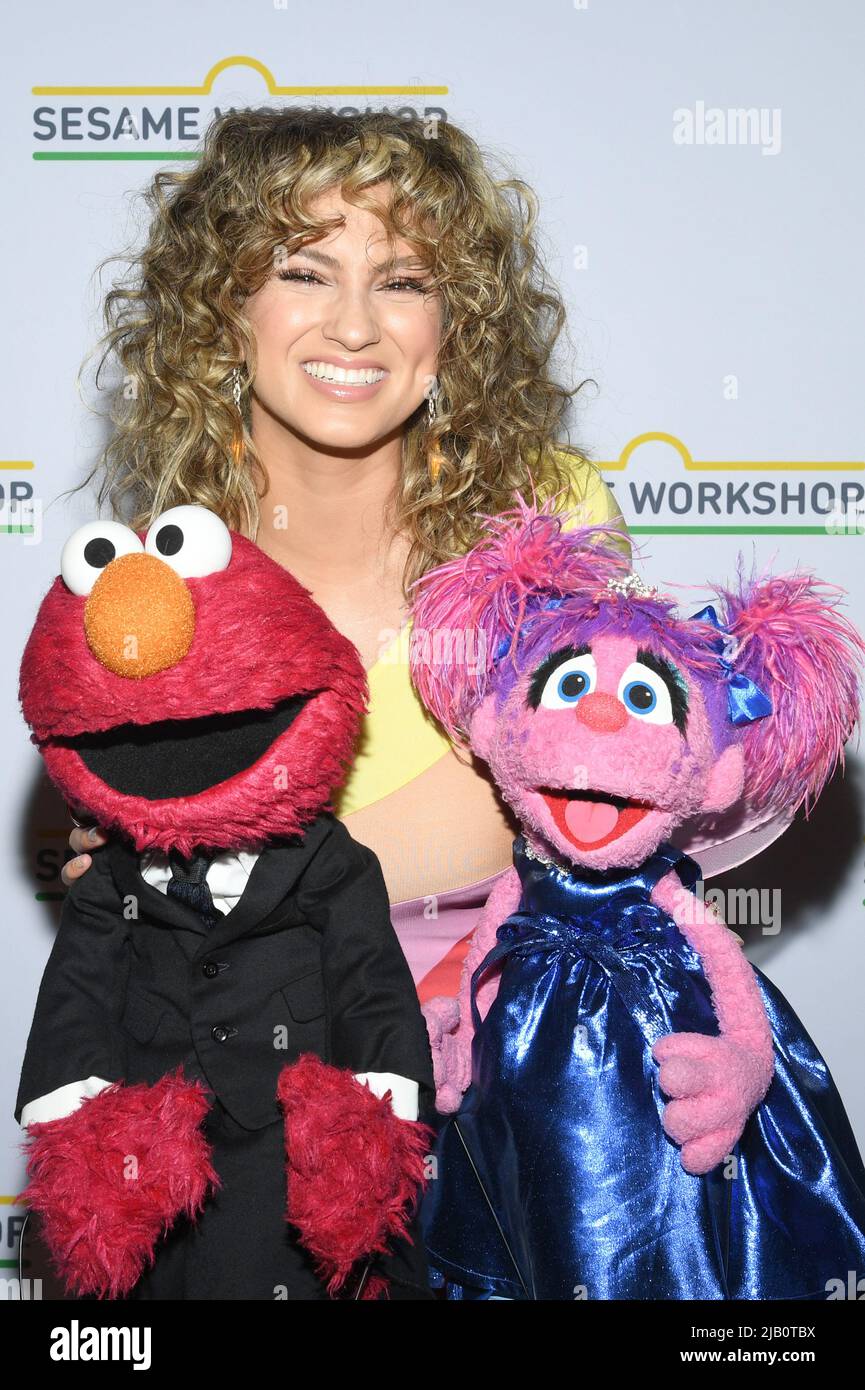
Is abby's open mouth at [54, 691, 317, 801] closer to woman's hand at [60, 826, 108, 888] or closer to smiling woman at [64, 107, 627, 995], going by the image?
woman's hand at [60, 826, 108, 888]

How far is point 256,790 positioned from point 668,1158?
479 mm

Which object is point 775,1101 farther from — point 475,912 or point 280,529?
point 280,529

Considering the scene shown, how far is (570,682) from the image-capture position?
1.21 m

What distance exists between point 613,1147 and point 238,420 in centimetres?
91

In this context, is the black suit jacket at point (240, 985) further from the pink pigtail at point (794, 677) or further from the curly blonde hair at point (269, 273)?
the curly blonde hair at point (269, 273)

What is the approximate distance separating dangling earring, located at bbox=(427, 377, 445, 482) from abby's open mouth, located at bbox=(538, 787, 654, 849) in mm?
553

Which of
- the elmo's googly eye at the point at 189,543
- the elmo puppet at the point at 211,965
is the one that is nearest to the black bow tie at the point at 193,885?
the elmo puppet at the point at 211,965

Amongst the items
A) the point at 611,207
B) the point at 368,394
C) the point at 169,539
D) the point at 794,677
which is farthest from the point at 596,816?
the point at 611,207

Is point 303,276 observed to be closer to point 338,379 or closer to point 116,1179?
point 338,379

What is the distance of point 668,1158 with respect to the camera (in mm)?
1162

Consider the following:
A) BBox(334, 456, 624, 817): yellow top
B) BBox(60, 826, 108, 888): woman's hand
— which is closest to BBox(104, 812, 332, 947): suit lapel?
BBox(60, 826, 108, 888): woman's hand

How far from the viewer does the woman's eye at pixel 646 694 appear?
119cm

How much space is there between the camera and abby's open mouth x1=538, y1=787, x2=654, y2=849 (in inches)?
47.8
